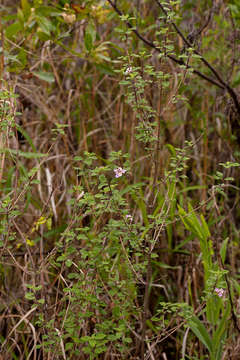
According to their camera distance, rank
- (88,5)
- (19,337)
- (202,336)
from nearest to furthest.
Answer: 1. (202,336)
2. (19,337)
3. (88,5)

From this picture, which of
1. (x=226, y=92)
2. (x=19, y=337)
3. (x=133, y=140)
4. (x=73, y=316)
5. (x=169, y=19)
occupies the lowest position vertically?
(x=19, y=337)

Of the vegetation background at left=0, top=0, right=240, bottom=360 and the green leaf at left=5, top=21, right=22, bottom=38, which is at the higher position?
the green leaf at left=5, top=21, right=22, bottom=38

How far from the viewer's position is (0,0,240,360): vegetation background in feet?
4.79

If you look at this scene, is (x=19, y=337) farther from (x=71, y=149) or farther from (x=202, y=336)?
(x=71, y=149)

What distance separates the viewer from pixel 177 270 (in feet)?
7.25

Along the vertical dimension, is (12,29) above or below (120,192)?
above

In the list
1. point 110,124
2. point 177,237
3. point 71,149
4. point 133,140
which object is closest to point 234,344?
point 177,237

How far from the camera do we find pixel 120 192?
1.60m

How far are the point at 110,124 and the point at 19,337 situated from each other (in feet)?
3.83

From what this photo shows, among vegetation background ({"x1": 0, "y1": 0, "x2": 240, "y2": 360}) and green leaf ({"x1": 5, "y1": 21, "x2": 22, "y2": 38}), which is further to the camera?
green leaf ({"x1": 5, "y1": 21, "x2": 22, "y2": 38})

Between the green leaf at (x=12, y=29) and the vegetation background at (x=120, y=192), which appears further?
the green leaf at (x=12, y=29)

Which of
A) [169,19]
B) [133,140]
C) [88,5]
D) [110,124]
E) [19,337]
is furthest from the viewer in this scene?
[110,124]

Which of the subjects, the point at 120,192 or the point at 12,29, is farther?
the point at 12,29

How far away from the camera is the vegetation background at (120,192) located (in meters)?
1.46
